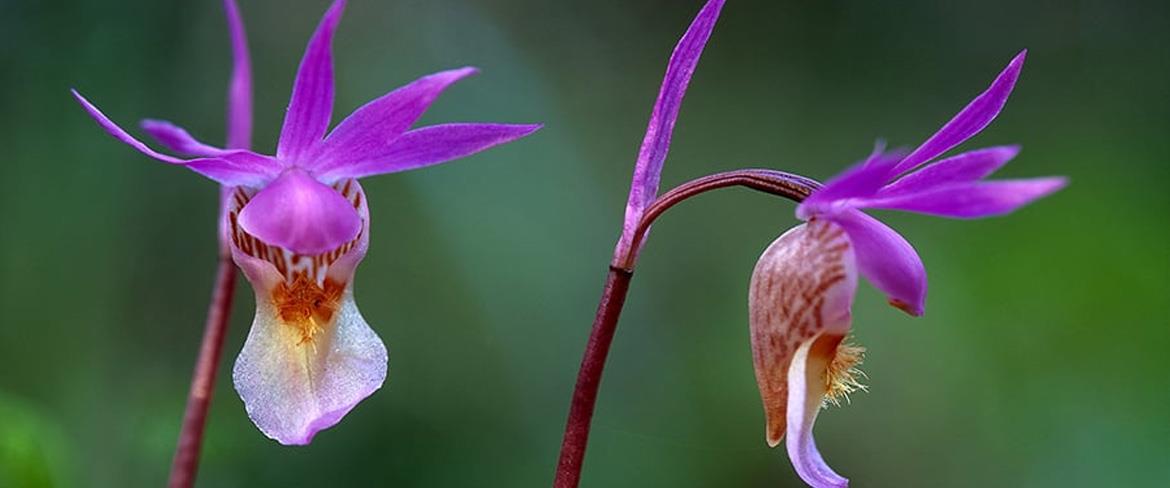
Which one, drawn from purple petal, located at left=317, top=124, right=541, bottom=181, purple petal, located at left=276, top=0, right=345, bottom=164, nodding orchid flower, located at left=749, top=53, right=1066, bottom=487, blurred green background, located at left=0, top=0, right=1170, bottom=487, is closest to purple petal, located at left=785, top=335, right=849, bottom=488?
nodding orchid flower, located at left=749, top=53, right=1066, bottom=487

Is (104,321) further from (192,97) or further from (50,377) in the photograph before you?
(192,97)

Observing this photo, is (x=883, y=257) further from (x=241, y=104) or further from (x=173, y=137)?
(x=241, y=104)

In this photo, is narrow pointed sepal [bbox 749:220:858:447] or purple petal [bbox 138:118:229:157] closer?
purple petal [bbox 138:118:229:157]

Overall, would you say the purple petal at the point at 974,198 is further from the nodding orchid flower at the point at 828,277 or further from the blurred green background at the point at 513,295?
the blurred green background at the point at 513,295

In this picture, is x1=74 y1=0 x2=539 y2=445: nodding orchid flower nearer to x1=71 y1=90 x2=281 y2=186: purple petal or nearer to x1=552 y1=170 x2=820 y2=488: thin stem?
A: x1=71 y1=90 x2=281 y2=186: purple petal

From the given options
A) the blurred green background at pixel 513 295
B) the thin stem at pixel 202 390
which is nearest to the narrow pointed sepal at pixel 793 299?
the thin stem at pixel 202 390

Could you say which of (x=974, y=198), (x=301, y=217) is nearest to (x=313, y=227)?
(x=301, y=217)
